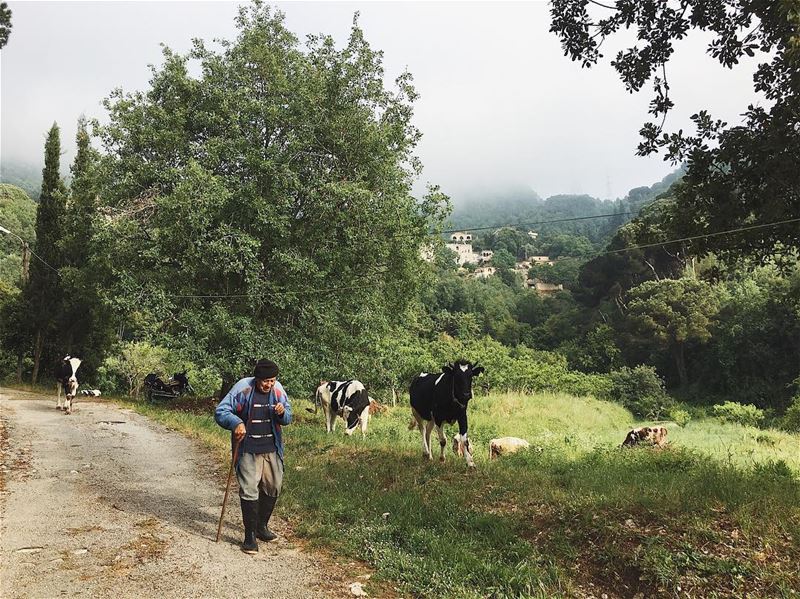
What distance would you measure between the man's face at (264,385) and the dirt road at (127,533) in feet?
6.24

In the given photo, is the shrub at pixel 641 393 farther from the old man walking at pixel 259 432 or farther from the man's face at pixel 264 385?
the man's face at pixel 264 385

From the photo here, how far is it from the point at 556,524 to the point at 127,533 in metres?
5.53

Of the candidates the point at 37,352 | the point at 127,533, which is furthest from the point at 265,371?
the point at 37,352

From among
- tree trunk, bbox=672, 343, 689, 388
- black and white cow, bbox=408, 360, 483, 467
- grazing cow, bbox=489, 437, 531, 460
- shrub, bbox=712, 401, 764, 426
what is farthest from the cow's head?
tree trunk, bbox=672, 343, 689, 388

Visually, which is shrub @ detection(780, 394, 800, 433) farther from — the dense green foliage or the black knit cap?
the black knit cap

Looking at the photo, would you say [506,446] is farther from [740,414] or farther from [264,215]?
[740,414]

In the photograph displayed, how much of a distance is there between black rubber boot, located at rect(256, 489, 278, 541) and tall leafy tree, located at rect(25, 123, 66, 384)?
3260 centimetres

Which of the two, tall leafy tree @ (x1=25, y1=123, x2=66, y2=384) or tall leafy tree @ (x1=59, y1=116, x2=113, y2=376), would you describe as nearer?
tall leafy tree @ (x1=59, y1=116, x2=113, y2=376)

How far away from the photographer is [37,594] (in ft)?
16.1

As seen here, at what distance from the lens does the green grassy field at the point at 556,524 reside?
18.3 feet

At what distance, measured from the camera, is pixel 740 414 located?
37.9 metres

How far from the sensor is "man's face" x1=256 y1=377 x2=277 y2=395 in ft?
22.1

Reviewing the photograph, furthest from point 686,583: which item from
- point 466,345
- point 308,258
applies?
point 466,345

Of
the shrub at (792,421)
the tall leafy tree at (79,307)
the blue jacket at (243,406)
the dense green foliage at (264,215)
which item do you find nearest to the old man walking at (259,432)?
the blue jacket at (243,406)
